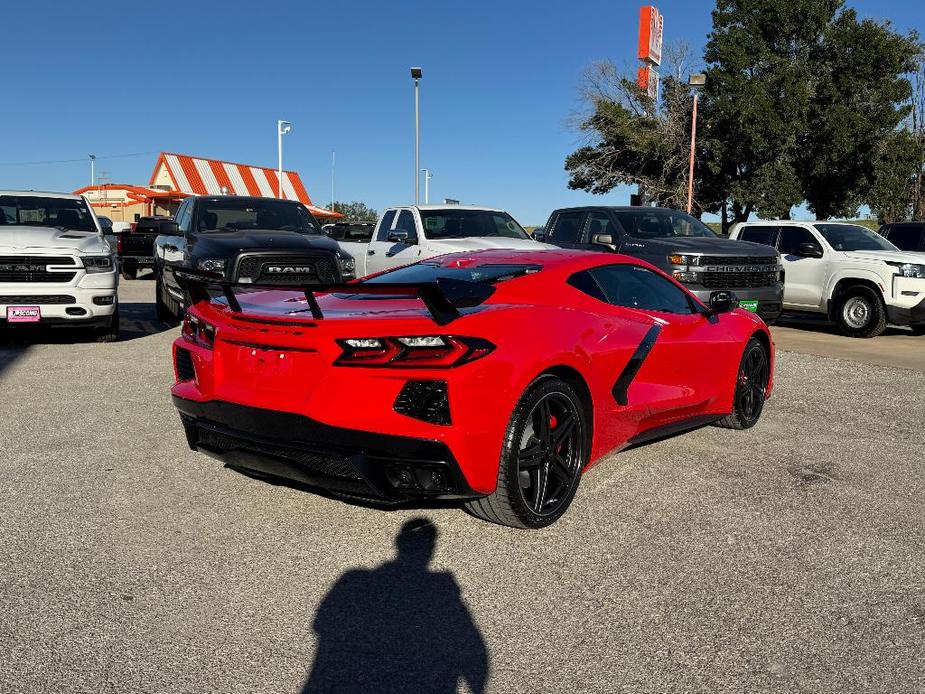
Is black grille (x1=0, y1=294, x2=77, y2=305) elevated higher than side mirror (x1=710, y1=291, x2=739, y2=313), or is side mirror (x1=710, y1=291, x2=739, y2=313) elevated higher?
side mirror (x1=710, y1=291, x2=739, y2=313)

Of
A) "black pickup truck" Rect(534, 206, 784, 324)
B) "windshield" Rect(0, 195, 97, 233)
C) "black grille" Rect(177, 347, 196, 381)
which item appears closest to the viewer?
"black grille" Rect(177, 347, 196, 381)

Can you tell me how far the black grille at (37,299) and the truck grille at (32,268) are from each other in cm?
20

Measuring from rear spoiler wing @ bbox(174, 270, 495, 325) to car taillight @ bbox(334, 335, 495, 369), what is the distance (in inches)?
4.6

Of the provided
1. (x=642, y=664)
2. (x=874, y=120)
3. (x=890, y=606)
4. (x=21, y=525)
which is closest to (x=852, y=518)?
(x=890, y=606)

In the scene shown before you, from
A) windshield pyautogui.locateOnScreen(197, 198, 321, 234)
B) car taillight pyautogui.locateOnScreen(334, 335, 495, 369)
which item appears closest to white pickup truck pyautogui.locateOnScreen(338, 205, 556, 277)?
windshield pyautogui.locateOnScreen(197, 198, 321, 234)

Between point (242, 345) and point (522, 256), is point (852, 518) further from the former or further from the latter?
point (242, 345)

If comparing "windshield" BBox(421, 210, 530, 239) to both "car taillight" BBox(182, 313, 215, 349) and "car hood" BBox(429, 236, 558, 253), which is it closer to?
"car hood" BBox(429, 236, 558, 253)

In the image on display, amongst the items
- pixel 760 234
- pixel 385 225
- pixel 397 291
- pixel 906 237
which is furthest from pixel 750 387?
pixel 906 237

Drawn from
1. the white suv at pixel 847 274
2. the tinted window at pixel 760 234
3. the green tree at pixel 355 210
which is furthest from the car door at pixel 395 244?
the green tree at pixel 355 210

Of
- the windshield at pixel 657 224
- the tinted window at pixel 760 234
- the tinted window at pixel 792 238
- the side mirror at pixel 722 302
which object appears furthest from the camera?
the tinted window at pixel 760 234

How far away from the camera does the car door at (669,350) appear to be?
5.07 m

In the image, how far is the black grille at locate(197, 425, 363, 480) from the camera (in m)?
3.76

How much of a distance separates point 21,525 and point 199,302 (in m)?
1.40

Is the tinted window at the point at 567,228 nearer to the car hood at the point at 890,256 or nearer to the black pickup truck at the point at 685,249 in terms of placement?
the black pickup truck at the point at 685,249
